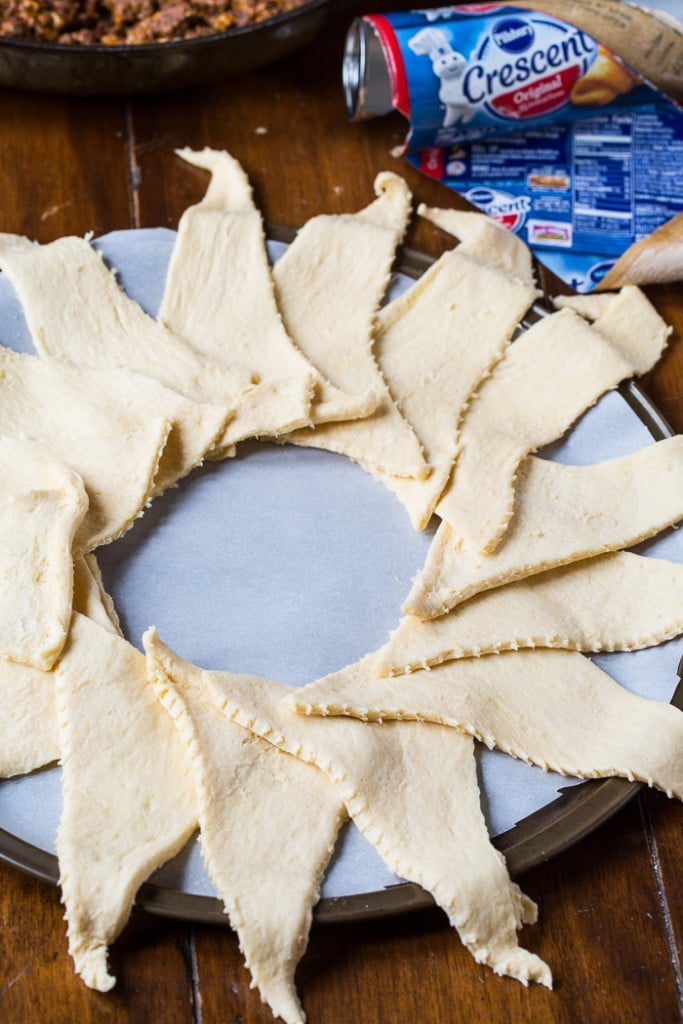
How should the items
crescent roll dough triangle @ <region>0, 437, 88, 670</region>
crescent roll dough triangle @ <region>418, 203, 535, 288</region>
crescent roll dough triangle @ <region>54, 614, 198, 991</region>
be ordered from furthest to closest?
crescent roll dough triangle @ <region>418, 203, 535, 288</region>
crescent roll dough triangle @ <region>0, 437, 88, 670</region>
crescent roll dough triangle @ <region>54, 614, 198, 991</region>

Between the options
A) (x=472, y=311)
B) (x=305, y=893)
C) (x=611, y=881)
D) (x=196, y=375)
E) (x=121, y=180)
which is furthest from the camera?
(x=121, y=180)

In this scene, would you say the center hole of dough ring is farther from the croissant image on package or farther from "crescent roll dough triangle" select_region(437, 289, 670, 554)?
the croissant image on package

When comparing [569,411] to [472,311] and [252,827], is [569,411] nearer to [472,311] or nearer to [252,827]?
[472,311]

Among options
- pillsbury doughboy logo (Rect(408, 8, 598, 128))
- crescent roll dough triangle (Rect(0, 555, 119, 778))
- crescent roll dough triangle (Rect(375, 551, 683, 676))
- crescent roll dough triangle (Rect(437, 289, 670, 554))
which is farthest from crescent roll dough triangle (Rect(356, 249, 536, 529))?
crescent roll dough triangle (Rect(0, 555, 119, 778))

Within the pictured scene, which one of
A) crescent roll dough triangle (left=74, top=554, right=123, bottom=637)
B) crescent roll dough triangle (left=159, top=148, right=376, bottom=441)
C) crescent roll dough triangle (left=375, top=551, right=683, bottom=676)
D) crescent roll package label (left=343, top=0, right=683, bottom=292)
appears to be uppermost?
crescent roll package label (left=343, top=0, right=683, bottom=292)

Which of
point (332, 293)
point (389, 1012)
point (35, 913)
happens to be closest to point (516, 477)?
point (332, 293)

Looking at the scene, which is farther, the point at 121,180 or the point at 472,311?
the point at 121,180
